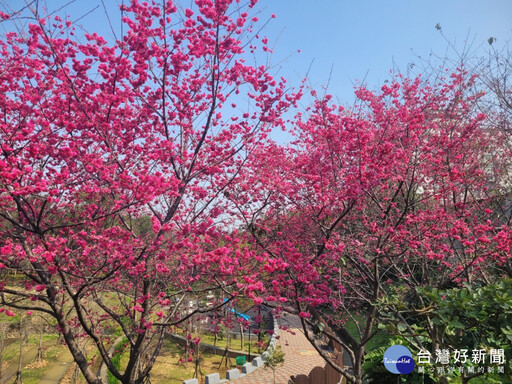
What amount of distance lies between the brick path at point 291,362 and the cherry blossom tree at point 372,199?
7.16 ft

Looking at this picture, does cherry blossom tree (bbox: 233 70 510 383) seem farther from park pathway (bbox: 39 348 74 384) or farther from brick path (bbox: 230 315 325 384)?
park pathway (bbox: 39 348 74 384)

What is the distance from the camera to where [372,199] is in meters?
6.92

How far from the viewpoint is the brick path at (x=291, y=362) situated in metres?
10.5

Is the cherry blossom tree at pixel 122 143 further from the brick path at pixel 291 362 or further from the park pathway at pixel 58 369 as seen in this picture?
the park pathway at pixel 58 369

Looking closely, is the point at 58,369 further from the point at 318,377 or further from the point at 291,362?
the point at 318,377

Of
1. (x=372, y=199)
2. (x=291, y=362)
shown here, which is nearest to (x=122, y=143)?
(x=372, y=199)

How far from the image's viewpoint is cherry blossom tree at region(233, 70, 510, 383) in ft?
19.6

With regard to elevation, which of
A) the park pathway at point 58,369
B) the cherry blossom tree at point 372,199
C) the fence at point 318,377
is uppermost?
the cherry blossom tree at point 372,199

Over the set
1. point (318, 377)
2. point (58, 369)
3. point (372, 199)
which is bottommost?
point (58, 369)

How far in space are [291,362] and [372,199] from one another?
910cm

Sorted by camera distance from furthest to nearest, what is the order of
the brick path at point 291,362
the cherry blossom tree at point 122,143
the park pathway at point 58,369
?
the park pathway at point 58,369, the brick path at point 291,362, the cherry blossom tree at point 122,143

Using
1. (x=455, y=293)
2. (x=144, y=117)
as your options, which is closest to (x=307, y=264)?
(x=455, y=293)

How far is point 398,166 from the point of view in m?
6.83

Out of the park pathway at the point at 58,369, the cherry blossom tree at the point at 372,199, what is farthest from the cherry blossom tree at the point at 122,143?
the park pathway at the point at 58,369
